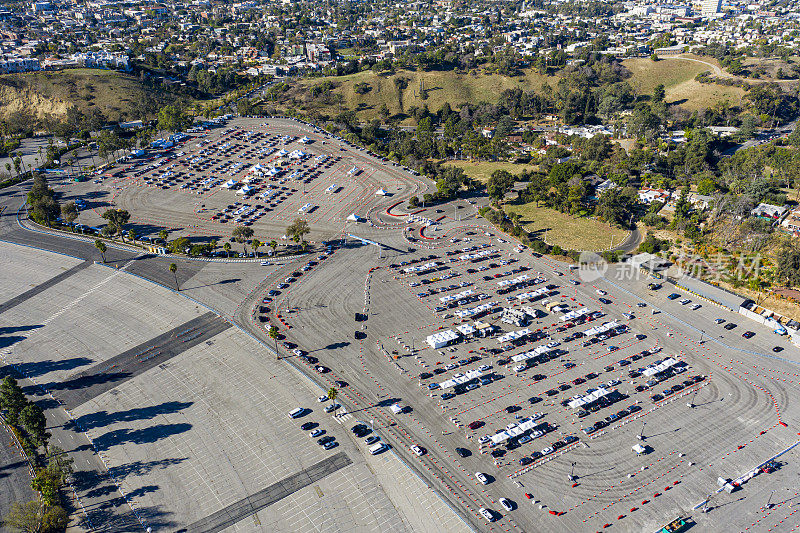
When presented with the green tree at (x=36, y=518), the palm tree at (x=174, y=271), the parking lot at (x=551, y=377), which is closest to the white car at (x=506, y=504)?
the parking lot at (x=551, y=377)

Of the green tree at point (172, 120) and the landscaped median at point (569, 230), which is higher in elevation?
the green tree at point (172, 120)

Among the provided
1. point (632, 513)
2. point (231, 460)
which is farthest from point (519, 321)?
point (231, 460)

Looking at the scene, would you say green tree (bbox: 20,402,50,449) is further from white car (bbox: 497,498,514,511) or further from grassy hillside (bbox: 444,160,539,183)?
grassy hillside (bbox: 444,160,539,183)

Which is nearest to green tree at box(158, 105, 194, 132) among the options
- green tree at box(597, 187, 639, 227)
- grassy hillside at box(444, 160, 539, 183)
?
grassy hillside at box(444, 160, 539, 183)

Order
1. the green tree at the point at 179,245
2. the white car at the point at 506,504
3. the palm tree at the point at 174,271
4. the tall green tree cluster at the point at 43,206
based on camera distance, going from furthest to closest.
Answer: the tall green tree cluster at the point at 43,206 < the green tree at the point at 179,245 < the palm tree at the point at 174,271 < the white car at the point at 506,504

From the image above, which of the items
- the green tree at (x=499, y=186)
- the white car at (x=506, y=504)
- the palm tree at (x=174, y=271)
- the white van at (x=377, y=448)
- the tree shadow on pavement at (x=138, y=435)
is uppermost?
the green tree at (x=499, y=186)

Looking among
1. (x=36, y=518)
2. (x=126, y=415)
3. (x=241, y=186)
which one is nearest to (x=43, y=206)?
(x=241, y=186)

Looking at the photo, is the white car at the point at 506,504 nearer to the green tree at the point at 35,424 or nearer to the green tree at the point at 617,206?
the green tree at the point at 35,424

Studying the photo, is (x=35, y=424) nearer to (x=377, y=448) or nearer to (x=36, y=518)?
(x=36, y=518)
